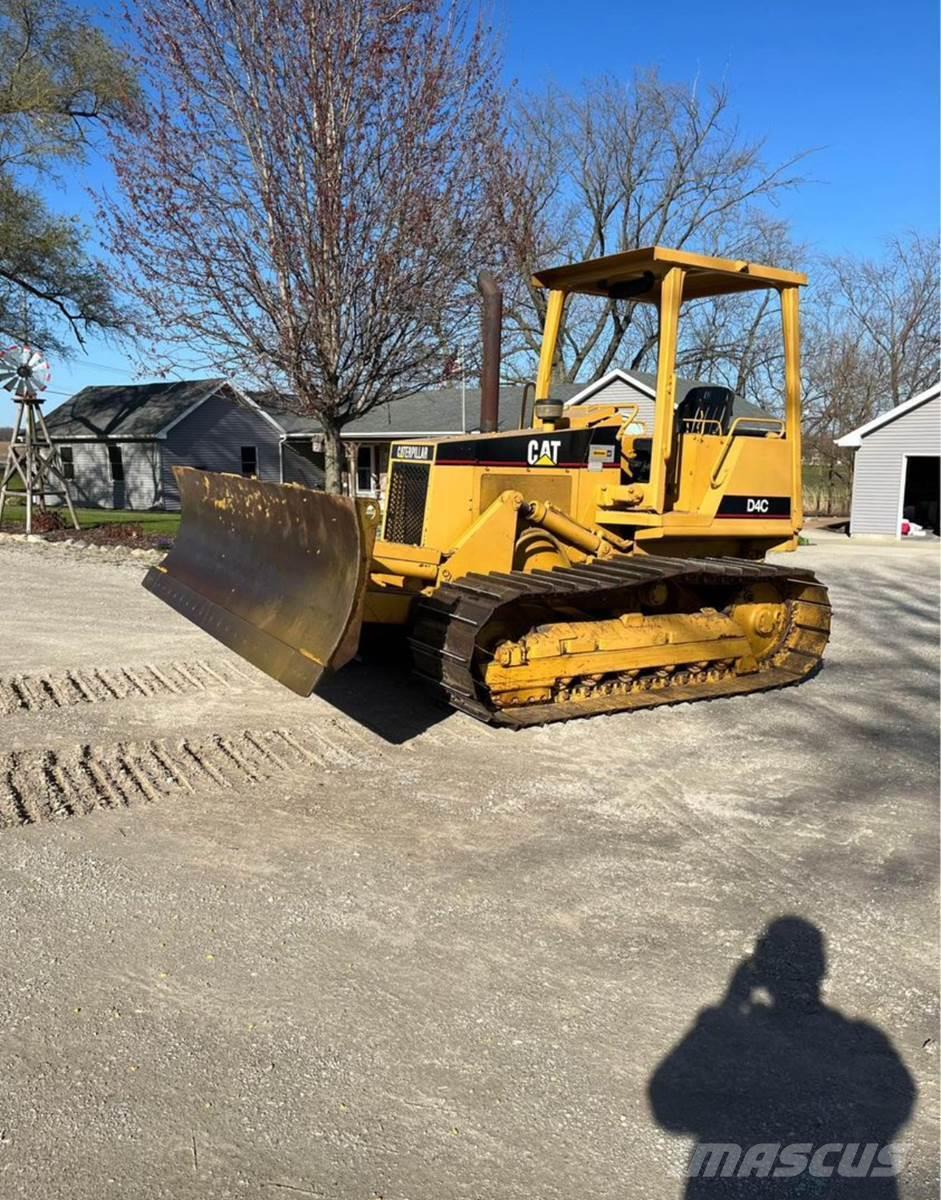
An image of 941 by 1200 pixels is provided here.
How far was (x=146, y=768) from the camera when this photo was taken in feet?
16.9

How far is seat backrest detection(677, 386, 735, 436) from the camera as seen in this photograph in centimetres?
711

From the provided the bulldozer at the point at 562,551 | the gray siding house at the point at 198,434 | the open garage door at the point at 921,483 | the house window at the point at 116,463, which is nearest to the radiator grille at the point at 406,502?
the bulldozer at the point at 562,551

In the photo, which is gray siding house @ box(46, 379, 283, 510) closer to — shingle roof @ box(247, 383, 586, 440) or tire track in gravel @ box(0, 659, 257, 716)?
shingle roof @ box(247, 383, 586, 440)

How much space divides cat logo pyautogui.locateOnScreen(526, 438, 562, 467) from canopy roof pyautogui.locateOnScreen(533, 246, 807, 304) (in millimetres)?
1214

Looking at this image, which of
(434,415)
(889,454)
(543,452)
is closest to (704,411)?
(543,452)

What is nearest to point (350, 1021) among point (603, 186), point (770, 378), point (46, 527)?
point (46, 527)

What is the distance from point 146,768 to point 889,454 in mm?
22072

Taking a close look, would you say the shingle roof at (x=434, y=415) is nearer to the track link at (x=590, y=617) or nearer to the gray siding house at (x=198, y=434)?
the gray siding house at (x=198, y=434)

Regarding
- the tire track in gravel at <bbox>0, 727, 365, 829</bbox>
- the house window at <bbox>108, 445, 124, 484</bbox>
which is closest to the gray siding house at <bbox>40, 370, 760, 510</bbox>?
the house window at <bbox>108, 445, 124, 484</bbox>

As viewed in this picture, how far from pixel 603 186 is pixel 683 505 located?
30.4 metres

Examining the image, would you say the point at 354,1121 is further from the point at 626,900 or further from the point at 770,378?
the point at 770,378

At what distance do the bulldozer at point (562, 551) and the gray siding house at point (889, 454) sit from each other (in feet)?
56.3

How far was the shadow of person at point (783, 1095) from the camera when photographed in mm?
2488

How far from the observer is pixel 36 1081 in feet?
8.82
